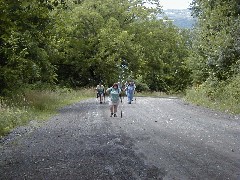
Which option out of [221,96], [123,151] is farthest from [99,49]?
[123,151]

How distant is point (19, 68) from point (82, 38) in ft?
98.0

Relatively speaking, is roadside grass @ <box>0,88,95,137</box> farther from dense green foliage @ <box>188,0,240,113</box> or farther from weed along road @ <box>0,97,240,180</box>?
dense green foliage @ <box>188,0,240,113</box>

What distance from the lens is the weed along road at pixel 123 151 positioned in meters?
8.33

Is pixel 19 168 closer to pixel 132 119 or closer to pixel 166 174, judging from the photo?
pixel 166 174

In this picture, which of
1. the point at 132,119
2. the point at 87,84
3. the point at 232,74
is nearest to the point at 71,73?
the point at 87,84

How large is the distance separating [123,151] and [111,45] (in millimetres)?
41121

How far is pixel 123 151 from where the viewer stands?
34.3 feet

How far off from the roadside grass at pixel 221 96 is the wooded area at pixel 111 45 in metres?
0.28

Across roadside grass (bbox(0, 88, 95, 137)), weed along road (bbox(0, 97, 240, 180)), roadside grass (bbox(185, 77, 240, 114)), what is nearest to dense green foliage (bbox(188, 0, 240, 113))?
roadside grass (bbox(185, 77, 240, 114))

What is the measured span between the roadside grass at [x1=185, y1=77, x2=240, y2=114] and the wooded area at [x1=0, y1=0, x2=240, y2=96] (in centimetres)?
28

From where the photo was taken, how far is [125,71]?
56.8m

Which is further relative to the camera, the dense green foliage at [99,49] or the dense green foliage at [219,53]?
the dense green foliage at [219,53]

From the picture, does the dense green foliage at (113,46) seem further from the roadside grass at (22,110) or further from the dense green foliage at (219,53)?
the roadside grass at (22,110)

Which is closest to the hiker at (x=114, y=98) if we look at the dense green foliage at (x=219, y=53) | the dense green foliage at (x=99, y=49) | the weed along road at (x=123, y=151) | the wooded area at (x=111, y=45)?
the weed along road at (x=123, y=151)
